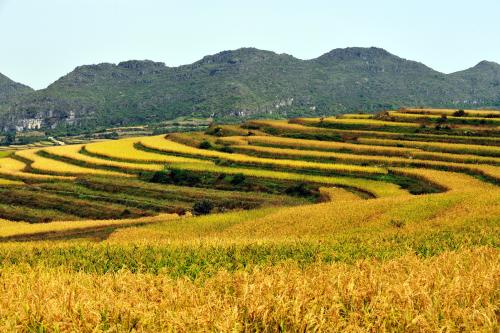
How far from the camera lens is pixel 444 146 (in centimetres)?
8362

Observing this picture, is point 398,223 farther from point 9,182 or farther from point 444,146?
point 9,182

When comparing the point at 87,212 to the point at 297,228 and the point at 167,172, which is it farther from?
the point at 297,228

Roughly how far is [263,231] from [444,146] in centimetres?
5458

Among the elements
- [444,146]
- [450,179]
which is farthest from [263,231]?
[444,146]

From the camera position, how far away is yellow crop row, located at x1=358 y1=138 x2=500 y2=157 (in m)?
77.5

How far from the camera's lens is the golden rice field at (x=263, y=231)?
7.68m

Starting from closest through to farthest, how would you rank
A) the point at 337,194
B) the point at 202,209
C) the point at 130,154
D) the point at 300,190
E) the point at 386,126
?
1. the point at 202,209
2. the point at 337,194
3. the point at 300,190
4. the point at 130,154
5. the point at 386,126

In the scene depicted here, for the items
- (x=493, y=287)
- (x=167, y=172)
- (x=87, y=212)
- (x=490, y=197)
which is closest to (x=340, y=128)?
(x=167, y=172)

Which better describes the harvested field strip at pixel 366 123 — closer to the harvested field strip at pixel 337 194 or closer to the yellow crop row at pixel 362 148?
the yellow crop row at pixel 362 148

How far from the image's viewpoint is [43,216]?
57438 millimetres

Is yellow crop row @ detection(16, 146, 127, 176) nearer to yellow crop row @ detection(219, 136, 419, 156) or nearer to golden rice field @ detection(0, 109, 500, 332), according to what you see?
golden rice field @ detection(0, 109, 500, 332)

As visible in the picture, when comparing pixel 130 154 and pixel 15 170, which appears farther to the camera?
pixel 130 154

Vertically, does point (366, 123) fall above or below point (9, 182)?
above

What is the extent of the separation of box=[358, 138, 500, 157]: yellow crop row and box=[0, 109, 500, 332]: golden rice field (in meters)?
0.36
